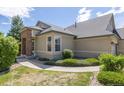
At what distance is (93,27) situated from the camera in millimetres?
16641

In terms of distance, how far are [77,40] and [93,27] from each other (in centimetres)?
221

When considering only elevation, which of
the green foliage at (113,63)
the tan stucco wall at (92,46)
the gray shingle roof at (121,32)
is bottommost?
the green foliage at (113,63)

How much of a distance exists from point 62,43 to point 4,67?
596cm

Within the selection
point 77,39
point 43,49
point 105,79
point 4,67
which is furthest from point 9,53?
point 77,39

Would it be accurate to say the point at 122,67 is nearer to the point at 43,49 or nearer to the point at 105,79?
Answer: the point at 105,79

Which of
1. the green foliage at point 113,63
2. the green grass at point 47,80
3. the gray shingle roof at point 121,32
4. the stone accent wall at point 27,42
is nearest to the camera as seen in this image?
the green grass at point 47,80

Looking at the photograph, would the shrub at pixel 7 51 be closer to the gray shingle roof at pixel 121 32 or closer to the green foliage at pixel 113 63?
the green foliage at pixel 113 63

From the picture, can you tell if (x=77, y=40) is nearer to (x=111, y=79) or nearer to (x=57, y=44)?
(x=57, y=44)

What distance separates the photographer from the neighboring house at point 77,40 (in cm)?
1405

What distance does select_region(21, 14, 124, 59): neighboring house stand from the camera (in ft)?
46.1

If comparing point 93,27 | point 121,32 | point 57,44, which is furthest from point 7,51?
point 121,32

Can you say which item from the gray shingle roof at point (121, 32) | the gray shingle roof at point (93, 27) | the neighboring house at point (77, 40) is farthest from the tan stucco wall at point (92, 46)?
the gray shingle roof at point (121, 32)
